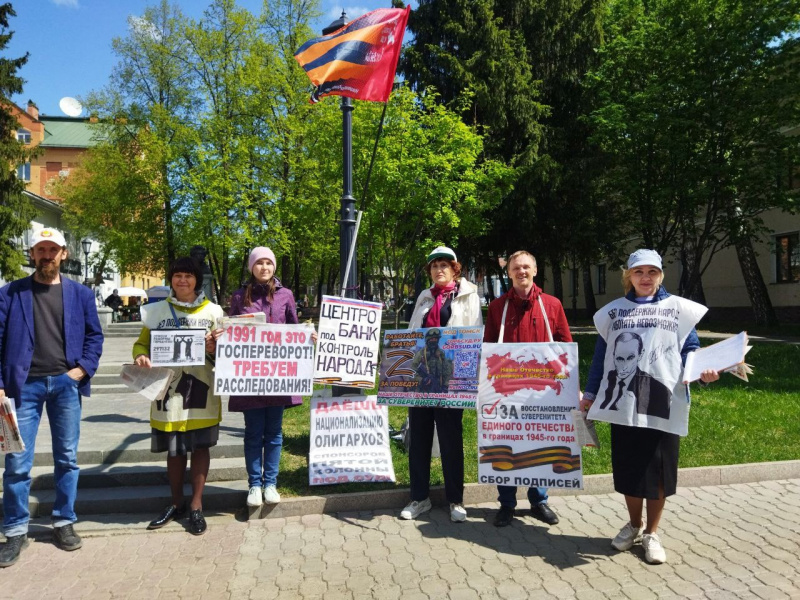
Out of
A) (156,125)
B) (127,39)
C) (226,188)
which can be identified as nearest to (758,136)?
(226,188)

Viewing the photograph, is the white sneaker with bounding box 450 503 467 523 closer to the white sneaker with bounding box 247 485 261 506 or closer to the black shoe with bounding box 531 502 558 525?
the black shoe with bounding box 531 502 558 525

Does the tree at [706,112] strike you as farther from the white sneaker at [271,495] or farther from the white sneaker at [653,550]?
the white sneaker at [271,495]

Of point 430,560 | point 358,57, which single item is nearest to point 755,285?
point 358,57

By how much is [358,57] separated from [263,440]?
13.1 feet

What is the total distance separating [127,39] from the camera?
2970cm

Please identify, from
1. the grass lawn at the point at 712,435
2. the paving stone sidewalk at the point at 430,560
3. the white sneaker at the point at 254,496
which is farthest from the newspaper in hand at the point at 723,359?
the white sneaker at the point at 254,496

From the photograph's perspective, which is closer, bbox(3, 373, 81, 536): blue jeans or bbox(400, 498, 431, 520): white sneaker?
bbox(3, 373, 81, 536): blue jeans

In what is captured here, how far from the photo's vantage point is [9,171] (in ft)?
92.0

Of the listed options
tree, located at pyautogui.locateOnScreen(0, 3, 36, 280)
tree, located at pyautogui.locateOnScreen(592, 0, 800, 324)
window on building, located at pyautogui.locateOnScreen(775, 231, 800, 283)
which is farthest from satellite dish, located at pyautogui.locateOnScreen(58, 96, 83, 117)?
window on building, located at pyautogui.locateOnScreen(775, 231, 800, 283)

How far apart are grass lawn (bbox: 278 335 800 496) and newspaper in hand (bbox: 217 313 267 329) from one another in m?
1.60

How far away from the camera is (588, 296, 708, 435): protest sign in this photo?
412 centimetres

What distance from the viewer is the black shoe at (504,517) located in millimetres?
4977

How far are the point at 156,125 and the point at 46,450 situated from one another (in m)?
25.7

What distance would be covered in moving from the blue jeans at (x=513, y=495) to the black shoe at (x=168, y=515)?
266 centimetres
